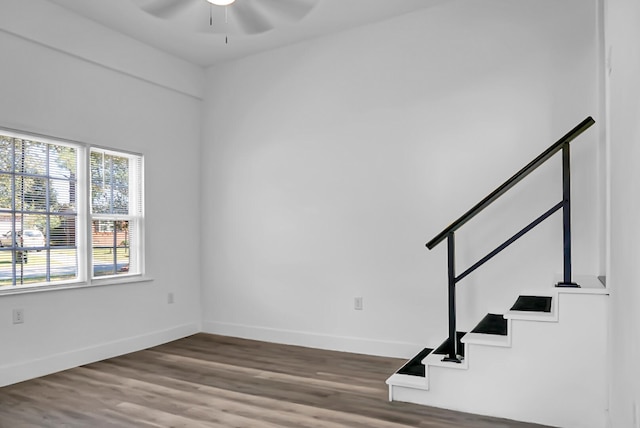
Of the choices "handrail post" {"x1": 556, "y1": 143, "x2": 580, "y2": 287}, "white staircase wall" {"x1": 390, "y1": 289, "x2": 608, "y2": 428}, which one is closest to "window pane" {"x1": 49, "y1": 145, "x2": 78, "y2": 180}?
"white staircase wall" {"x1": 390, "y1": 289, "x2": 608, "y2": 428}

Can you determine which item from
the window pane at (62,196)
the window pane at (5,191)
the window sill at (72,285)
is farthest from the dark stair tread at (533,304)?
the window pane at (5,191)

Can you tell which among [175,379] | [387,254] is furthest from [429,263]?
[175,379]

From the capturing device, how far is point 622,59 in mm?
1908

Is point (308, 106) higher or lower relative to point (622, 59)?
higher

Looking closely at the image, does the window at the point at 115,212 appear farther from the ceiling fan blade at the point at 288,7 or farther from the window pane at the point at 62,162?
the ceiling fan blade at the point at 288,7

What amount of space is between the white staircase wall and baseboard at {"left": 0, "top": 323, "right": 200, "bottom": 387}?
3.21m

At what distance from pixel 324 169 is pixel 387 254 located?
1101mm

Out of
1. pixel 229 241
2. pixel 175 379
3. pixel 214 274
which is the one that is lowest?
pixel 175 379

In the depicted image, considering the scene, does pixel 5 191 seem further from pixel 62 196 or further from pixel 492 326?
pixel 492 326

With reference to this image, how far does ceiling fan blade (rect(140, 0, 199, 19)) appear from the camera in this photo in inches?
120

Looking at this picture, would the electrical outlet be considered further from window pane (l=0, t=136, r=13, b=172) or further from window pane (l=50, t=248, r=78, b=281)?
window pane (l=0, t=136, r=13, b=172)

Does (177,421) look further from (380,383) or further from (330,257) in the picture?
(330,257)

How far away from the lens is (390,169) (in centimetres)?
442

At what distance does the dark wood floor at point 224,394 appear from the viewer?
9.63 ft
